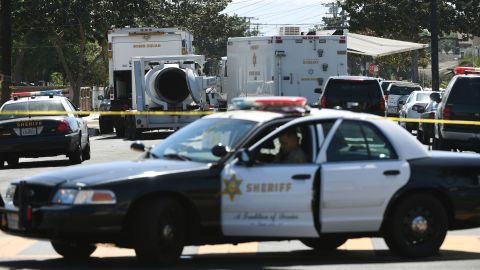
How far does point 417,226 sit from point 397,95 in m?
34.4

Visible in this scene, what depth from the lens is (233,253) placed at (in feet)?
37.6

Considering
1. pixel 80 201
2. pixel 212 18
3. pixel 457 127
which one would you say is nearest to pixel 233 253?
pixel 80 201

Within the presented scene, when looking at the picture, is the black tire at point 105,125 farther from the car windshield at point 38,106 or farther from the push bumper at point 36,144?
the push bumper at point 36,144

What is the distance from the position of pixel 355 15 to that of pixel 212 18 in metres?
25.7

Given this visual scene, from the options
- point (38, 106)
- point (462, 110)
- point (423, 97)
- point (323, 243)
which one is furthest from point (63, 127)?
point (423, 97)

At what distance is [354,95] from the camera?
28.8 m

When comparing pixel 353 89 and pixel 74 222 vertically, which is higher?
pixel 353 89

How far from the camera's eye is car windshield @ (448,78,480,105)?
72.6 ft

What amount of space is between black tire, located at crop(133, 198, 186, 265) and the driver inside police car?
1093 mm

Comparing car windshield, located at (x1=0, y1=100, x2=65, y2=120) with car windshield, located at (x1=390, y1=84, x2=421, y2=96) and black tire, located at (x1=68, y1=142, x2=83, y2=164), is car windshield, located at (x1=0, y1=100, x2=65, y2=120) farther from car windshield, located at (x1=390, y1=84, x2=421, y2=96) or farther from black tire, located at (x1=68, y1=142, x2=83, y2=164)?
car windshield, located at (x1=390, y1=84, x2=421, y2=96)

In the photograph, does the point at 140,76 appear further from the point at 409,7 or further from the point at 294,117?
the point at 409,7

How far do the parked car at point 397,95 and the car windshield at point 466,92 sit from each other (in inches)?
824

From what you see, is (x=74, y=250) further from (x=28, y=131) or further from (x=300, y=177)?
(x=28, y=131)

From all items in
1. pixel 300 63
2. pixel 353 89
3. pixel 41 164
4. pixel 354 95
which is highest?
pixel 300 63
